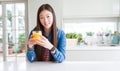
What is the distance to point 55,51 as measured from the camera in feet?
5.47

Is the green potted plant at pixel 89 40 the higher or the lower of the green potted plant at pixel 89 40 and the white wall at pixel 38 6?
the lower

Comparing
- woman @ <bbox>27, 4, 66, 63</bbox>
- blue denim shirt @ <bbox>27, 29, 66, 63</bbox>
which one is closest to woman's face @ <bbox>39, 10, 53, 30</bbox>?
woman @ <bbox>27, 4, 66, 63</bbox>

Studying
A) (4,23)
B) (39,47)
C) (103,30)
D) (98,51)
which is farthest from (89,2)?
(39,47)

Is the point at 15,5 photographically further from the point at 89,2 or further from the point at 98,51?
the point at 98,51

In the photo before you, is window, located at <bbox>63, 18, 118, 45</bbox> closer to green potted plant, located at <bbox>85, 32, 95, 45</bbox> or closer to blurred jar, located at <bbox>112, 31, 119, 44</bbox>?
green potted plant, located at <bbox>85, 32, 95, 45</bbox>

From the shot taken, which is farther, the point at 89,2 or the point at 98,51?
the point at 89,2

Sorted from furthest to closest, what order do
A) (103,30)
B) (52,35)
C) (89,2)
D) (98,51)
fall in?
(103,30) < (89,2) < (98,51) < (52,35)

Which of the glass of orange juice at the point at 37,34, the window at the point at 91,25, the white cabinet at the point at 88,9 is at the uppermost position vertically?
the white cabinet at the point at 88,9

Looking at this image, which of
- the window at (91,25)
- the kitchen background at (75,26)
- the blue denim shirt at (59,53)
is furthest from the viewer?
the window at (91,25)

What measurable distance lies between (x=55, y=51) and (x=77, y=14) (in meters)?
2.24

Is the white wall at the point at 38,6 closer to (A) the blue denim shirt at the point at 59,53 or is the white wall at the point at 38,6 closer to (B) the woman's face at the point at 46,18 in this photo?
(A) the blue denim shirt at the point at 59,53

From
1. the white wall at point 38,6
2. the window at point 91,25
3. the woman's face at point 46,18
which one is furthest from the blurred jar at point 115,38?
the woman's face at point 46,18

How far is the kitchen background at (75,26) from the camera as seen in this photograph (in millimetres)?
3318

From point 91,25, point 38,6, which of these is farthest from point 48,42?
point 91,25
